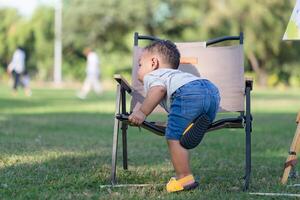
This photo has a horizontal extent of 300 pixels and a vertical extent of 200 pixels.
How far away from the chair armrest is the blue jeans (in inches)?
22.7

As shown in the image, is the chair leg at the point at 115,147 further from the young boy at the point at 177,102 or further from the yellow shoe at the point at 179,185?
the yellow shoe at the point at 179,185

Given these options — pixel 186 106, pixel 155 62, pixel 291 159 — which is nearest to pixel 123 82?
pixel 155 62

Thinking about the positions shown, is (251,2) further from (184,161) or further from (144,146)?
(184,161)

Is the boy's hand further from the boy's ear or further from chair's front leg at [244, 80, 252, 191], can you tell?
chair's front leg at [244, 80, 252, 191]

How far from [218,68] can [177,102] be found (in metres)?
1.36

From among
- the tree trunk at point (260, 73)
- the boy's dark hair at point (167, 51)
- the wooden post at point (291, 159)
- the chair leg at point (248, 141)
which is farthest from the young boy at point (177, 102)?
the tree trunk at point (260, 73)

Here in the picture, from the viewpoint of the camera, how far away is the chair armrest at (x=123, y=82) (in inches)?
211

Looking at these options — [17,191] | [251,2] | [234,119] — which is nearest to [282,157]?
[234,119]

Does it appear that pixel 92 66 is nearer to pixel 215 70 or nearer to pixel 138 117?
pixel 215 70

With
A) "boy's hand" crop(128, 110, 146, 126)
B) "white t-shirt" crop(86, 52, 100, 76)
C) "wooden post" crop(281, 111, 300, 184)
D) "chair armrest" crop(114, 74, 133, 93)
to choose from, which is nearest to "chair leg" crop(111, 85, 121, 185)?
"chair armrest" crop(114, 74, 133, 93)

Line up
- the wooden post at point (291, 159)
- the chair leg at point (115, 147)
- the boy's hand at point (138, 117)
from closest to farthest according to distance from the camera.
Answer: the boy's hand at point (138, 117) < the chair leg at point (115, 147) < the wooden post at point (291, 159)

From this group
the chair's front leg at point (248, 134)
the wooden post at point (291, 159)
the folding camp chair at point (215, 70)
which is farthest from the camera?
the folding camp chair at point (215, 70)

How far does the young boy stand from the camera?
4871mm

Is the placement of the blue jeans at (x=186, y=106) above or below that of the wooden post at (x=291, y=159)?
above
